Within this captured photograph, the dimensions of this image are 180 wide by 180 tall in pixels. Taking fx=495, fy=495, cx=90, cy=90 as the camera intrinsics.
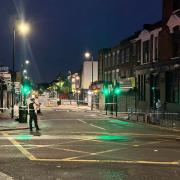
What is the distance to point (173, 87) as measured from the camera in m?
40.4

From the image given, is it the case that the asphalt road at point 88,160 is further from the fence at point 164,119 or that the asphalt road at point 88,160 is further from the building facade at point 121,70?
the building facade at point 121,70

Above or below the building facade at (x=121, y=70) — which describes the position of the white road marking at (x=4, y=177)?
below

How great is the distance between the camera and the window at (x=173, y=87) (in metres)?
39.2

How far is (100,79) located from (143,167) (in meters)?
60.8

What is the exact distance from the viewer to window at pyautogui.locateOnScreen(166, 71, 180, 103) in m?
39.2

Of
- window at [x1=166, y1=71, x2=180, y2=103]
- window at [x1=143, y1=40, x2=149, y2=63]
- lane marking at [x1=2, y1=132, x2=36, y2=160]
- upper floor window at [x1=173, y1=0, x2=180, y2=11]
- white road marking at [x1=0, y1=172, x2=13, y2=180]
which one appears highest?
upper floor window at [x1=173, y1=0, x2=180, y2=11]

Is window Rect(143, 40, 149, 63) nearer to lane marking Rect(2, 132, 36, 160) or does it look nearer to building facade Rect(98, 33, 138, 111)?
building facade Rect(98, 33, 138, 111)

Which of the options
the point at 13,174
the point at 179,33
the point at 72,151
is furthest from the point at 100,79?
the point at 13,174

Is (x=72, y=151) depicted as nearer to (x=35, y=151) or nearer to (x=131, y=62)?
(x=35, y=151)

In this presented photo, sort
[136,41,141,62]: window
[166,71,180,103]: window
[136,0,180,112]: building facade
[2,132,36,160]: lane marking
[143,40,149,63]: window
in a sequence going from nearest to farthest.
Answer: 1. [2,132,36,160]: lane marking
2. [166,71,180,103]: window
3. [136,0,180,112]: building facade
4. [143,40,149,63]: window
5. [136,41,141,62]: window

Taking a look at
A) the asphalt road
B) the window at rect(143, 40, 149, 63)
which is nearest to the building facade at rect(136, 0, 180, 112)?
the window at rect(143, 40, 149, 63)

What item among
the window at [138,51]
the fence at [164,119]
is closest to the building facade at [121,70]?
the window at [138,51]

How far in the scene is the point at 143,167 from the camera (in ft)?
41.6

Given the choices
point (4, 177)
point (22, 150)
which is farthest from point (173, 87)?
point (4, 177)
